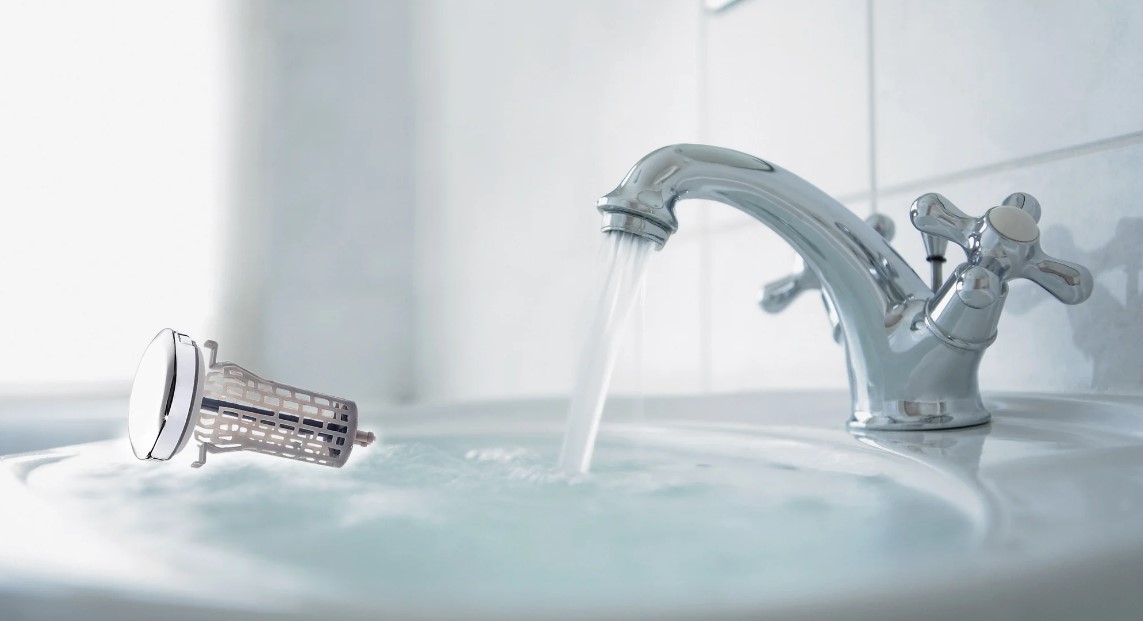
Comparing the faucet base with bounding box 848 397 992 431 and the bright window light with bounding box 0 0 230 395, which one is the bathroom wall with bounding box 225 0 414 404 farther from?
the faucet base with bounding box 848 397 992 431

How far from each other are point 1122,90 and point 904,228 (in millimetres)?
186

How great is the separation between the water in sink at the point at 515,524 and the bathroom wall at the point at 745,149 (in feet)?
0.83

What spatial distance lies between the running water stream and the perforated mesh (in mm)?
121

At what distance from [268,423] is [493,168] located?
109cm

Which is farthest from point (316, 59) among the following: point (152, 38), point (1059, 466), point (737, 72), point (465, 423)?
point (1059, 466)

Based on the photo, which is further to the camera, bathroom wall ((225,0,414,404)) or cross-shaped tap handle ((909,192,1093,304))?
bathroom wall ((225,0,414,404))

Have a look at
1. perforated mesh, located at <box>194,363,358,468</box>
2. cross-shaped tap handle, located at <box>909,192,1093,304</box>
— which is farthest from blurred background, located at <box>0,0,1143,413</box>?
perforated mesh, located at <box>194,363,358,468</box>

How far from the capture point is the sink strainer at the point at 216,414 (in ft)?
1.21

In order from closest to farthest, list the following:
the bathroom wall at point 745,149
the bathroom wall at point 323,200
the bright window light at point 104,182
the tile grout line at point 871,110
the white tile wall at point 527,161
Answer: the bathroom wall at point 745,149, the tile grout line at point 871,110, the white tile wall at point 527,161, the bright window light at point 104,182, the bathroom wall at point 323,200

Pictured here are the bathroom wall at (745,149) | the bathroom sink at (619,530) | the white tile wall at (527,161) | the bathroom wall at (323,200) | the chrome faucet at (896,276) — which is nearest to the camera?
the bathroom sink at (619,530)

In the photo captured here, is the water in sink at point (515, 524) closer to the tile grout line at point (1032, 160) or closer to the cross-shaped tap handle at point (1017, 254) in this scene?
the cross-shaped tap handle at point (1017, 254)

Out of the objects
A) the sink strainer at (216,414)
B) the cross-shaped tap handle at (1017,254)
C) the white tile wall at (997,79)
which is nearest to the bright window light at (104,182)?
the sink strainer at (216,414)

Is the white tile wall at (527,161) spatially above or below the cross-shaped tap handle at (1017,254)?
above

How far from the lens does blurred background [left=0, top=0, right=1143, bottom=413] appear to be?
0.61m
